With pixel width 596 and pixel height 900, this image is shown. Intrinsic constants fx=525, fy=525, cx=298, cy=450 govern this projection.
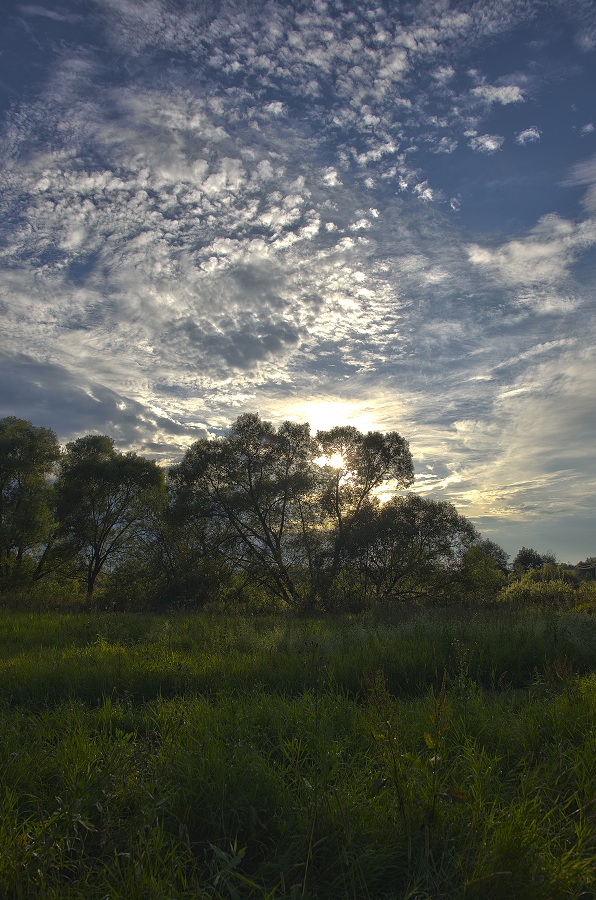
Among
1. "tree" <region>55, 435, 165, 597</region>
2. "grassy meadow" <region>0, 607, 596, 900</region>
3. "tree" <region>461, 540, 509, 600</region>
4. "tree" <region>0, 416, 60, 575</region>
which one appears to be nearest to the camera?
"grassy meadow" <region>0, 607, 596, 900</region>

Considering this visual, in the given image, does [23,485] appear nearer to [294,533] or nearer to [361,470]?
[294,533]

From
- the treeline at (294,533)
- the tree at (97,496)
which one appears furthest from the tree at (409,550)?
the tree at (97,496)

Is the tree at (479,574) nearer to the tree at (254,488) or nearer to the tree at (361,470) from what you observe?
the tree at (361,470)

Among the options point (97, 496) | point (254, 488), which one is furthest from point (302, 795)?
point (97, 496)

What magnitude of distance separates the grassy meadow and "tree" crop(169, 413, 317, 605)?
1755 cm

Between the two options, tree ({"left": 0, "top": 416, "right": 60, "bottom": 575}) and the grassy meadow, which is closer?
the grassy meadow

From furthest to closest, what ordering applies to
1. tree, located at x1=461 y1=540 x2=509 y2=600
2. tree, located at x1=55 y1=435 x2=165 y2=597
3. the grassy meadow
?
tree, located at x1=55 y1=435 x2=165 y2=597 → tree, located at x1=461 y1=540 x2=509 y2=600 → the grassy meadow

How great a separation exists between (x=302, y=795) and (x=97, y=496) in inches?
1291

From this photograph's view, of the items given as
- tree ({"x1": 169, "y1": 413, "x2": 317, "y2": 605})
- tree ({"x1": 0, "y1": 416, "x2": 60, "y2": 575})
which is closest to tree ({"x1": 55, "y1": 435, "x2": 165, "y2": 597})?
tree ({"x1": 0, "y1": 416, "x2": 60, "y2": 575})

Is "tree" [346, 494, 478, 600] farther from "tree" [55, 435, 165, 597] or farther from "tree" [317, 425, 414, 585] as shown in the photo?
"tree" [55, 435, 165, 597]

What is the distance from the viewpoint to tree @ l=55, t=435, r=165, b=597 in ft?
108

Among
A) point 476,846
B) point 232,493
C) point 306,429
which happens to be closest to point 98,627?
point 476,846

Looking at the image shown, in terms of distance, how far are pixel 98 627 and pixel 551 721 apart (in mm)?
9653

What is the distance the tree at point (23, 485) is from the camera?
3100 cm
